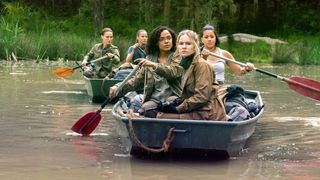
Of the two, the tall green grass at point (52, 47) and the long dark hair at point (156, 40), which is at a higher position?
the long dark hair at point (156, 40)

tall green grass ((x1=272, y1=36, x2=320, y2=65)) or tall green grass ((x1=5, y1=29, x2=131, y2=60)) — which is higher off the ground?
tall green grass ((x1=5, y1=29, x2=131, y2=60))

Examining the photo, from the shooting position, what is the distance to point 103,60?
13.2 m

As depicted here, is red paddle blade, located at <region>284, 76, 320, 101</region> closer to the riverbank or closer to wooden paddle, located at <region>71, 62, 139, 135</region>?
wooden paddle, located at <region>71, 62, 139, 135</region>

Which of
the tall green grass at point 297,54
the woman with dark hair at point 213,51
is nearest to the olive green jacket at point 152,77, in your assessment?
the woman with dark hair at point 213,51

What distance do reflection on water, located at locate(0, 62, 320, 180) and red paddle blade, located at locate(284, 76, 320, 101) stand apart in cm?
52

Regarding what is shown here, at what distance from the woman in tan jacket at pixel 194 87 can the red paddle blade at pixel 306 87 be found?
71.0 inches

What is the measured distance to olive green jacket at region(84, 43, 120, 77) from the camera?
13.1 m

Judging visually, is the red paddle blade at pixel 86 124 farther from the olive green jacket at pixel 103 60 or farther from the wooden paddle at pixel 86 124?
the olive green jacket at pixel 103 60

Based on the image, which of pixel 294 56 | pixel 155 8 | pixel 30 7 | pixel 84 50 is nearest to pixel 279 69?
pixel 294 56

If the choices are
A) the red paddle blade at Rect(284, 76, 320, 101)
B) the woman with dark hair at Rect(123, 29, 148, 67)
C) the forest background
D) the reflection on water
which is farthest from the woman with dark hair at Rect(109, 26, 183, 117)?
the forest background

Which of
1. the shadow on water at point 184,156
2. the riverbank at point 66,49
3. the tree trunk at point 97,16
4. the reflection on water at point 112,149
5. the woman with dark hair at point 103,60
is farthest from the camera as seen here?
the tree trunk at point 97,16

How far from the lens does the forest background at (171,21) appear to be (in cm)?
2453

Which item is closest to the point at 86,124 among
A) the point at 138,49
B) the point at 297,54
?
the point at 138,49

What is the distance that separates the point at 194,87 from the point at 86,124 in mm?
1968
